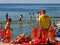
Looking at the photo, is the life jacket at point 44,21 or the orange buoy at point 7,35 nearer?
the life jacket at point 44,21

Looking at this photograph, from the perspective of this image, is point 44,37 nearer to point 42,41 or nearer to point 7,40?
point 42,41

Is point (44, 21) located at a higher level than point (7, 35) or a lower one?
Result: higher

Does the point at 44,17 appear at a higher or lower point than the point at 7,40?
higher

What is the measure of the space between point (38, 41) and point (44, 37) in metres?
0.63

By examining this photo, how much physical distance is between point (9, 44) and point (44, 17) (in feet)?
8.27

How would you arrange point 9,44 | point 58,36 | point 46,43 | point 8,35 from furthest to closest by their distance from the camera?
point 58,36, point 8,35, point 9,44, point 46,43

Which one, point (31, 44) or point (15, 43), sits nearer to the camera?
point (31, 44)

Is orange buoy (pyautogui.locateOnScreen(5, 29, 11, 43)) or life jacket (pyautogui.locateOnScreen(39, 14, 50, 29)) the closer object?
life jacket (pyautogui.locateOnScreen(39, 14, 50, 29))

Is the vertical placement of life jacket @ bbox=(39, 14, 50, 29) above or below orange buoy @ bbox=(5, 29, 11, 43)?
above

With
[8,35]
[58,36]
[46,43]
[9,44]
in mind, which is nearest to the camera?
[46,43]

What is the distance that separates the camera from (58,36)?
18469mm

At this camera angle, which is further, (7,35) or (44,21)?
(7,35)

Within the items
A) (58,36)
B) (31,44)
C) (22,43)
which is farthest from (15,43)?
(58,36)

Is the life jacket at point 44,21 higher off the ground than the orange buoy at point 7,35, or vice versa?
the life jacket at point 44,21
